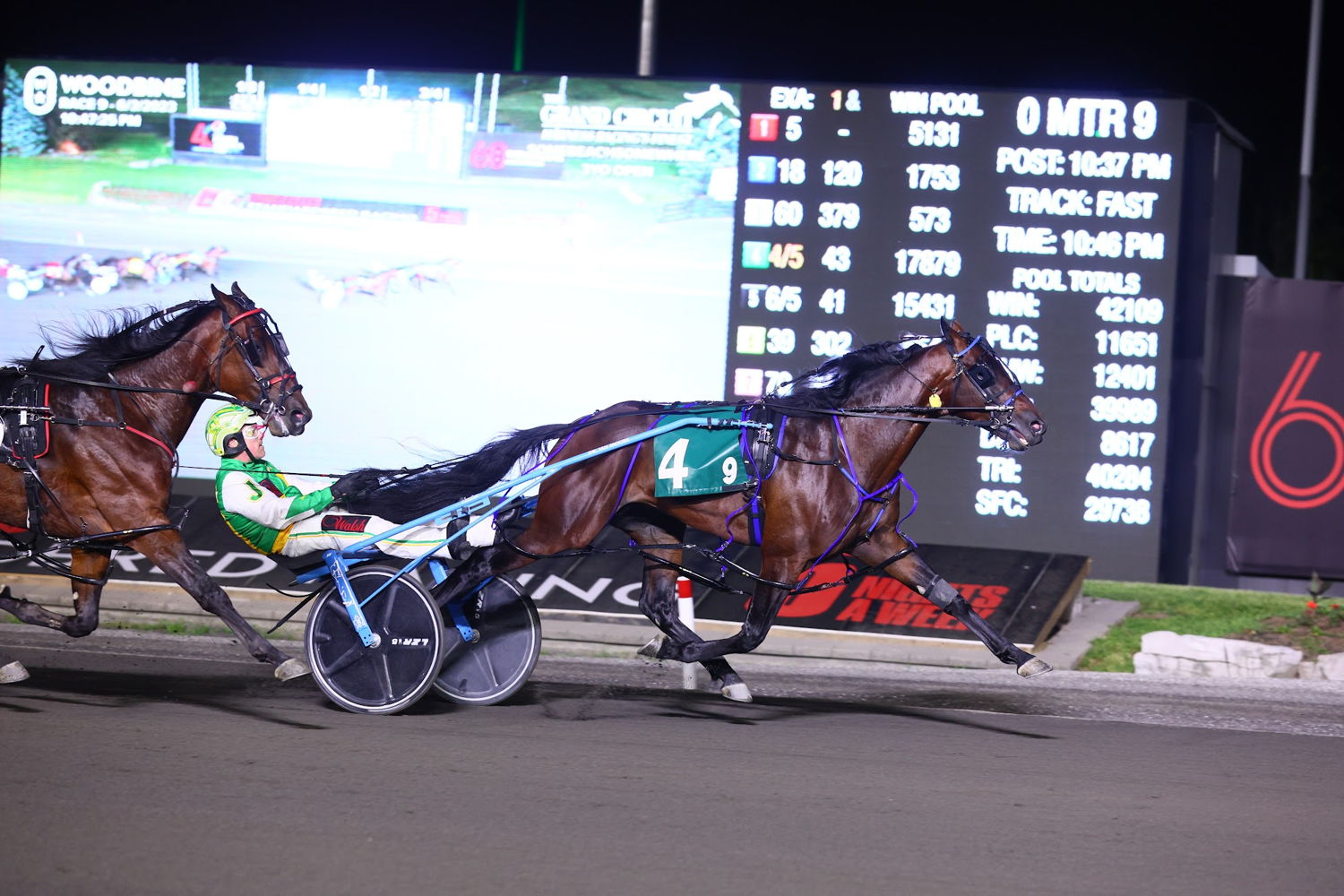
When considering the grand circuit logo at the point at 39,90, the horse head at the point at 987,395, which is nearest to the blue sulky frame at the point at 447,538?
the horse head at the point at 987,395

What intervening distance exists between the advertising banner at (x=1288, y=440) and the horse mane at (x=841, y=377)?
215 inches

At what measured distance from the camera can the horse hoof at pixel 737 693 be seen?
6.70 m

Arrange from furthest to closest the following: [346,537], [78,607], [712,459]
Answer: [78,607] < [712,459] < [346,537]

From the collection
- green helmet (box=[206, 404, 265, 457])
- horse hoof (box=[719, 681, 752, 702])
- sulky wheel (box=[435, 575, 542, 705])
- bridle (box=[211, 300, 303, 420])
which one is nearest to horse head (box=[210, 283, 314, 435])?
bridle (box=[211, 300, 303, 420])

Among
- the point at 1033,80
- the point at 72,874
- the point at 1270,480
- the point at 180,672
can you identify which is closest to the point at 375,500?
the point at 180,672

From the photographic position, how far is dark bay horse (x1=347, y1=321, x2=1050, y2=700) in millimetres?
6367

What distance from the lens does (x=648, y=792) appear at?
4.83m

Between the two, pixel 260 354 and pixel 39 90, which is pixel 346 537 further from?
pixel 39 90

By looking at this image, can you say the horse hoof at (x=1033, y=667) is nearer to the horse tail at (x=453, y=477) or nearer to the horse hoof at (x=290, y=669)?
the horse tail at (x=453, y=477)

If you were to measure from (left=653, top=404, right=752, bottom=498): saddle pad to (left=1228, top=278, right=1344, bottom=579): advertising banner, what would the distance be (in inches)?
244

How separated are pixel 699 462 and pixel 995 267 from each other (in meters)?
4.79

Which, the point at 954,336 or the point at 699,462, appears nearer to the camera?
the point at 699,462

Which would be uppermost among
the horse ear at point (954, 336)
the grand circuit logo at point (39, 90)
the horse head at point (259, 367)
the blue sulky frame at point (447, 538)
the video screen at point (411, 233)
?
the grand circuit logo at point (39, 90)

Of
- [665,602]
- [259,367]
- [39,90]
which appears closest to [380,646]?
[259,367]
